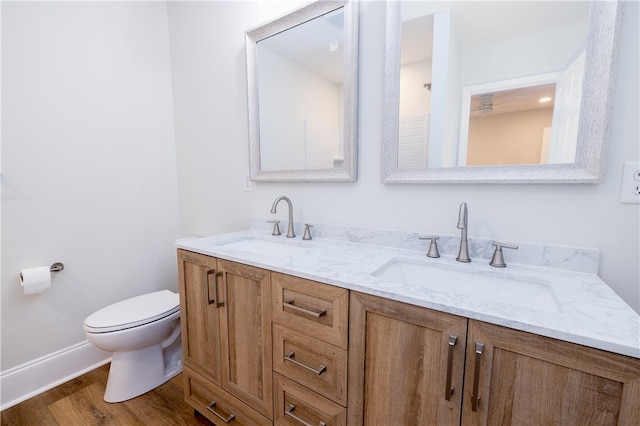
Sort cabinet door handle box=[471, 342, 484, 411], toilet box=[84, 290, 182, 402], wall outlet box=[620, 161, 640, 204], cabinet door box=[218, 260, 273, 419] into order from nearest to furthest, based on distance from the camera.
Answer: cabinet door handle box=[471, 342, 484, 411], wall outlet box=[620, 161, 640, 204], cabinet door box=[218, 260, 273, 419], toilet box=[84, 290, 182, 402]

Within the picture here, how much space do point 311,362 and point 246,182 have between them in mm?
1174

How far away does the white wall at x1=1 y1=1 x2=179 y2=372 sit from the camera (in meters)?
1.48

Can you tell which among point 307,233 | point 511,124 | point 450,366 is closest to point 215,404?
point 307,233

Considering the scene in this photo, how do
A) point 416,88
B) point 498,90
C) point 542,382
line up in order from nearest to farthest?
point 542,382 < point 498,90 < point 416,88

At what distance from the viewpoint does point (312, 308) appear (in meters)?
0.92

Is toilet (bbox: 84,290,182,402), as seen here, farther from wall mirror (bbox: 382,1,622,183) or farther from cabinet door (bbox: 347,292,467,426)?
wall mirror (bbox: 382,1,622,183)

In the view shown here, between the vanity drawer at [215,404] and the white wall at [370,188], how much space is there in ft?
2.92

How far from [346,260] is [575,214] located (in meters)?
0.79

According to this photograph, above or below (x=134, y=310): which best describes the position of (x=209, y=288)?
above

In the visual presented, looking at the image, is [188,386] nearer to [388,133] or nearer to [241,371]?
[241,371]

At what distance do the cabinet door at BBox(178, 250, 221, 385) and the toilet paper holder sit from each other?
35.0 inches

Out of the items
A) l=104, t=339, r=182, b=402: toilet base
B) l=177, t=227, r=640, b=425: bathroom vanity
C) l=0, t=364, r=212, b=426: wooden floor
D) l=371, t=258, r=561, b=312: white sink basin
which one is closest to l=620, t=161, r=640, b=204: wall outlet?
l=177, t=227, r=640, b=425: bathroom vanity

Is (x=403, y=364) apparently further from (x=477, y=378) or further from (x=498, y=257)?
(x=498, y=257)

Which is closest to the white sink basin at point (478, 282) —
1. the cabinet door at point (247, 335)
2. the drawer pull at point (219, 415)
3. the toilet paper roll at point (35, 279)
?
the cabinet door at point (247, 335)
